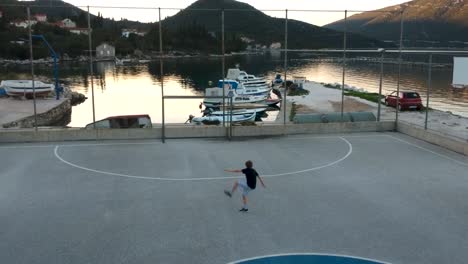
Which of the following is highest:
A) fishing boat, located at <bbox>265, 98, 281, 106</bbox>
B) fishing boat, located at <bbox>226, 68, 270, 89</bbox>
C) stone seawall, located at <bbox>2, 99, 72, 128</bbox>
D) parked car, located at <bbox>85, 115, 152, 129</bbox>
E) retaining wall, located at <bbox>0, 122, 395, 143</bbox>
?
fishing boat, located at <bbox>226, 68, 270, 89</bbox>

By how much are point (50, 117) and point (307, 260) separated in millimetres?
38719

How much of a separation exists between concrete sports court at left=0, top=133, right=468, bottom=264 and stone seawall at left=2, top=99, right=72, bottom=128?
18.9m

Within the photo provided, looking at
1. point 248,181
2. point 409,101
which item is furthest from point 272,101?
point 248,181

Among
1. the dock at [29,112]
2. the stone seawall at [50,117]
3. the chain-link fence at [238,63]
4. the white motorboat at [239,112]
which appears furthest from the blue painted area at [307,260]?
the stone seawall at [50,117]

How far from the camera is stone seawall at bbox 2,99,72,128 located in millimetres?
34688

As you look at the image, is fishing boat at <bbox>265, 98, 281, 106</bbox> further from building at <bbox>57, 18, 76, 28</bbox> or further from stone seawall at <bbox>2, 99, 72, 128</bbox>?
building at <bbox>57, 18, 76, 28</bbox>

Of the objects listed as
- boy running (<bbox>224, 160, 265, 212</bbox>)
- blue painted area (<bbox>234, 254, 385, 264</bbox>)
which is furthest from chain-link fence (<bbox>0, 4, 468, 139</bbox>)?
blue painted area (<bbox>234, 254, 385, 264</bbox>)

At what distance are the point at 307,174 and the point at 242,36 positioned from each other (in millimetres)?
34791

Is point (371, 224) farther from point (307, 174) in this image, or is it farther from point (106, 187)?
point (106, 187)

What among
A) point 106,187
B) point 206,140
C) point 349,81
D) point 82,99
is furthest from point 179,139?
point 349,81

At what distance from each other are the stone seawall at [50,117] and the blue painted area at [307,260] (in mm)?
29539

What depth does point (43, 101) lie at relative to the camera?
48188 mm

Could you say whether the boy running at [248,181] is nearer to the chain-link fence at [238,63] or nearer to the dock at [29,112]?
the chain-link fence at [238,63]

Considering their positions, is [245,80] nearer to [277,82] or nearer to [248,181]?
[277,82]
